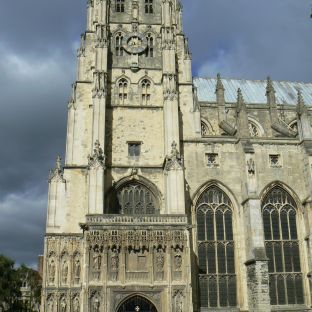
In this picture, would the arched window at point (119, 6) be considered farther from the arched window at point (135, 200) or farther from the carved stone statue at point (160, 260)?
the carved stone statue at point (160, 260)

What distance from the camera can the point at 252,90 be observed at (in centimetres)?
4331

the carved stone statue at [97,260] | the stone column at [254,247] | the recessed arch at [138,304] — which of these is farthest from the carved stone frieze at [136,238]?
the stone column at [254,247]

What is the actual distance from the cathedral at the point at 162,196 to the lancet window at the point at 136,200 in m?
0.07

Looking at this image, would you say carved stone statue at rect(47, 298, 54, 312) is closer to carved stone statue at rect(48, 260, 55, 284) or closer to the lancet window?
A: carved stone statue at rect(48, 260, 55, 284)

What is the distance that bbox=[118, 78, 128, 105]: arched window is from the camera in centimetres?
3338

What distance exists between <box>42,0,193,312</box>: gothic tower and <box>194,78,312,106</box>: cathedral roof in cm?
622

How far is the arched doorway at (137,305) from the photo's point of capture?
25.8m

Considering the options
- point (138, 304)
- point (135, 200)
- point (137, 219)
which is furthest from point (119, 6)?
point (138, 304)

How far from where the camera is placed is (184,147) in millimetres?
31984

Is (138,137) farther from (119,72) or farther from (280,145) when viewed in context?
(280,145)

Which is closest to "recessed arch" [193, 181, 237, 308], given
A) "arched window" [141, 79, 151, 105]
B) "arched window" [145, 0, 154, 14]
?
"arched window" [141, 79, 151, 105]

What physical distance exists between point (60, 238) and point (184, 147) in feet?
33.5

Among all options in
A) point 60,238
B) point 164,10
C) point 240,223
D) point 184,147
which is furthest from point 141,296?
point 164,10

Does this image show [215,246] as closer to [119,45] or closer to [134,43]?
[134,43]
